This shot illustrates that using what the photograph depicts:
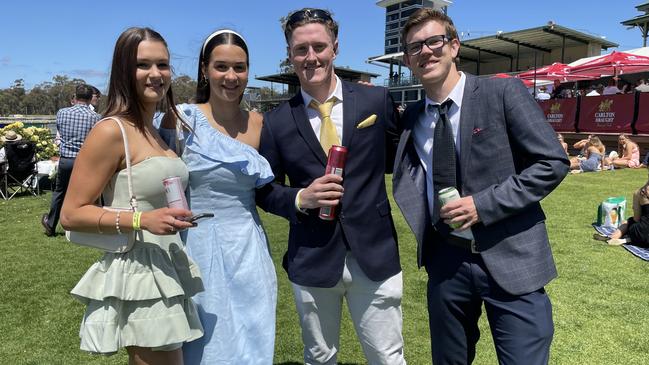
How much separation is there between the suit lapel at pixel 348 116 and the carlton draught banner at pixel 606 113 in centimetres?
1586

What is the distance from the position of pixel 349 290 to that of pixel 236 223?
0.66m

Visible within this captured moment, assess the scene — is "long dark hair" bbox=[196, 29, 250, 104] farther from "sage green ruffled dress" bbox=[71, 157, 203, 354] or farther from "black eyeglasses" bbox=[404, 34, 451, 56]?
"black eyeglasses" bbox=[404, 34, 451, 56]

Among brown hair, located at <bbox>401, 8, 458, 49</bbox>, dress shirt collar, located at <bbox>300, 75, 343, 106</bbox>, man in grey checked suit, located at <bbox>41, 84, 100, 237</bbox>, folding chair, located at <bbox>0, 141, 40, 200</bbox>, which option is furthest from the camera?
folding chair, located at <bbox>0, 141, 40, 200</bbox>

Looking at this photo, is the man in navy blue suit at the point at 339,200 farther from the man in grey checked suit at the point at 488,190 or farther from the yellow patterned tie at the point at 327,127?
the man in grey checked suit at the point at 488,190

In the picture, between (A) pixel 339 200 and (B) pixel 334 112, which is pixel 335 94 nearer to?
(B) pixel 334 112

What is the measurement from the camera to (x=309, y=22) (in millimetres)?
2254

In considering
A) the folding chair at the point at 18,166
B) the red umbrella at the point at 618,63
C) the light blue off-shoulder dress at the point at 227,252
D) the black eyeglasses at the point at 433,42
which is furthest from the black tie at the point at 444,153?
the red umbrella at the point at 618,63

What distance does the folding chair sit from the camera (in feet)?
33.4

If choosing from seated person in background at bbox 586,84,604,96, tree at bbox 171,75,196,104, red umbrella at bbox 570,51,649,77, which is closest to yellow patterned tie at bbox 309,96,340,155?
tree at bbox 171,75,196,104

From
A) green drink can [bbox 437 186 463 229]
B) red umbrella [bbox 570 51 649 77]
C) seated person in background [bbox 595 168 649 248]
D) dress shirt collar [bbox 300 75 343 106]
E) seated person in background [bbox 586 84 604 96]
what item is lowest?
seated person in background [bbox 595 168 649 248]

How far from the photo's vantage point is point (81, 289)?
1.87m

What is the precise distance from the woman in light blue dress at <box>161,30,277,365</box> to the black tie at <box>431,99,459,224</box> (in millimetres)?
773

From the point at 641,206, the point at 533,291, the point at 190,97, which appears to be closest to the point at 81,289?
the point at 190,97

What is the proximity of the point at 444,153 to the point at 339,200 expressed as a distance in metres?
0.51
